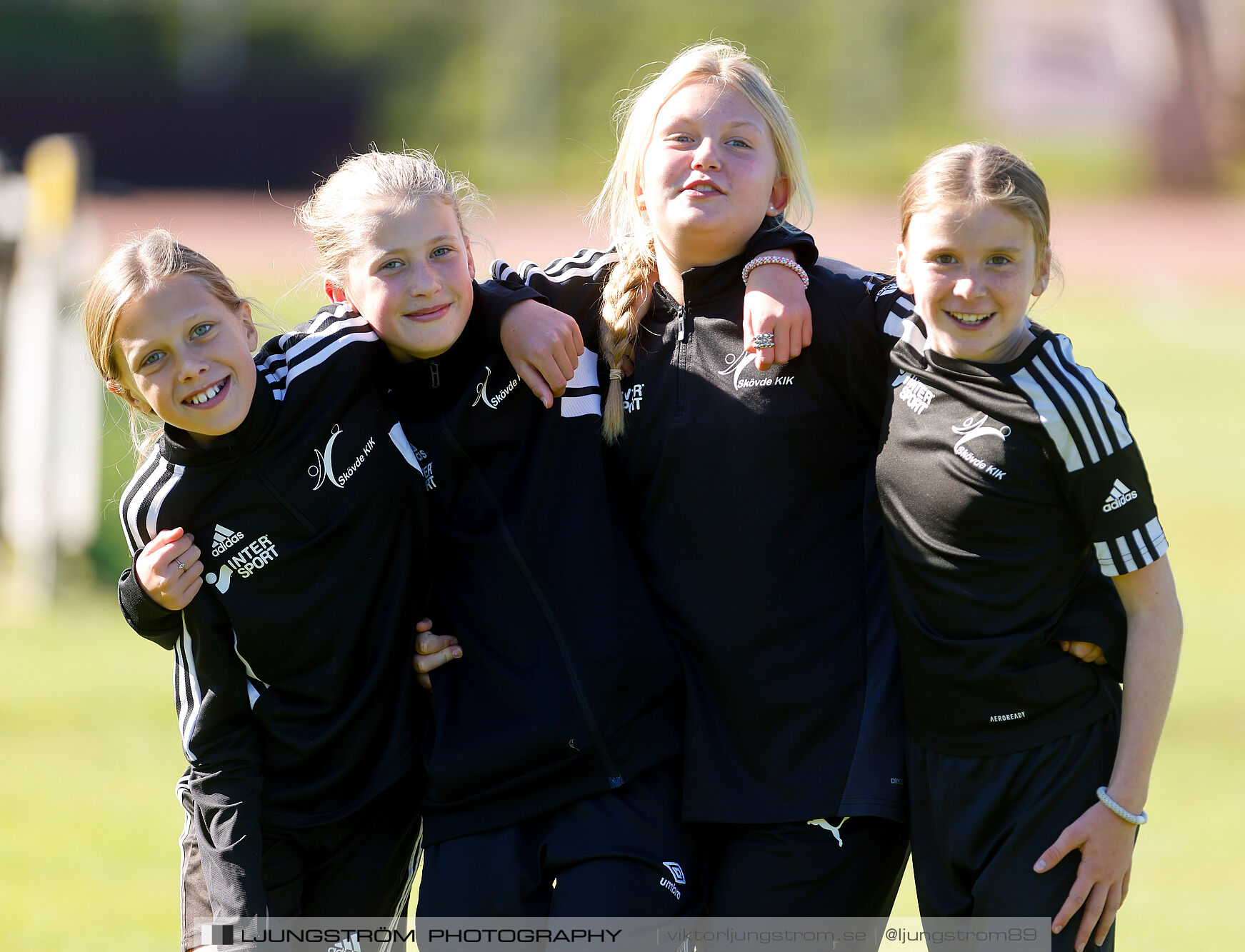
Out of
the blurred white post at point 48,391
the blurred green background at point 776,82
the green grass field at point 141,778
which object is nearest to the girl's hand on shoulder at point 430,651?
the green grass field at point 141,778

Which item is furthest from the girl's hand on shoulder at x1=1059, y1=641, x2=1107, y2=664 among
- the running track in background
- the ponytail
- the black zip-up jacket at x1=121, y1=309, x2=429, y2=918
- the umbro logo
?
the running track in background

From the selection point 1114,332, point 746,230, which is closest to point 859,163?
point 1114,332

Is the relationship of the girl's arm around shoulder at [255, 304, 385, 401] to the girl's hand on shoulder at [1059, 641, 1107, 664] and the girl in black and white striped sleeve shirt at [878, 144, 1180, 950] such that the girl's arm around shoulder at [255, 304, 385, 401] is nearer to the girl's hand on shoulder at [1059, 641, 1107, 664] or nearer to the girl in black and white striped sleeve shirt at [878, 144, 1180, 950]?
the girl in black and white striped sleeve shirt at [878, 144, 1180, 950]

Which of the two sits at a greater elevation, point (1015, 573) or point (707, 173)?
point (707, 173)

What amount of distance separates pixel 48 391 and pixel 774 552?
5658 millimetres

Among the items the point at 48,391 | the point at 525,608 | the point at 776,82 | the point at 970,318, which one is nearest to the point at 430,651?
the point at 525,608

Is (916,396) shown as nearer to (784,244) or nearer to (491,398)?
(784,244)

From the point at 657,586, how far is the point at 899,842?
62cm

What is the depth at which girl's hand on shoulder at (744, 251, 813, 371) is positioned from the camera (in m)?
2.28

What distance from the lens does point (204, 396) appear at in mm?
2307

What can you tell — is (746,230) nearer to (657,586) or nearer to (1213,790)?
(657,586)

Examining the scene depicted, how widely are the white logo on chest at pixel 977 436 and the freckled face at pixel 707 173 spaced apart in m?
0.57

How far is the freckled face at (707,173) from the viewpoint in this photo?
2385 mm

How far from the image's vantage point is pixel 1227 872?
3.84m
